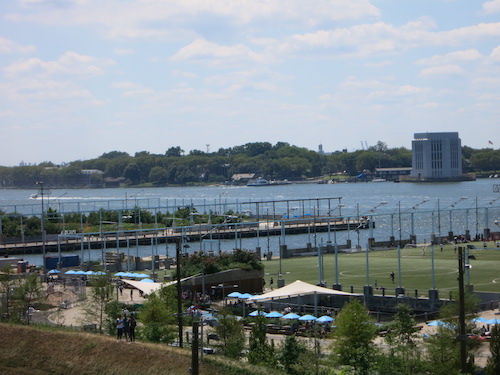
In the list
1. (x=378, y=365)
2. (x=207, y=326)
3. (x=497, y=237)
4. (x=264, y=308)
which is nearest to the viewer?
(x=378, y=365)

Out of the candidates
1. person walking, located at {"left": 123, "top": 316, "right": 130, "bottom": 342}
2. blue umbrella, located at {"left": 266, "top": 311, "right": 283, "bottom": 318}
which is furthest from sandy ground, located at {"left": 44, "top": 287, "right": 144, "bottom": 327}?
blue umbrella, located at {"left": 266, "top": 311, "right": 283, "bottom": 318}

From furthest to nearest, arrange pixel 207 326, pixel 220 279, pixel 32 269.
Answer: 1. pixel 32 269
2. pixel 220 279
3. pixel 207 326

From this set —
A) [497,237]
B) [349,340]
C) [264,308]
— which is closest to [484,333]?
[349,340]

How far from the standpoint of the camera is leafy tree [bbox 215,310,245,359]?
29.9 metres

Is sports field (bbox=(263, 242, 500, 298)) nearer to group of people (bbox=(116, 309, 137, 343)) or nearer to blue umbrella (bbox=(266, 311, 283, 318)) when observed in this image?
blue umbrella (bbox=(266, 311, 283, 318))

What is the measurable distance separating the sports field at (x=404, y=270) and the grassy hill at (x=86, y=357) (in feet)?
62.8

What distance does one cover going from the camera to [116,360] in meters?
30.0

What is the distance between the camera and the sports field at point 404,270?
4828 centimetres

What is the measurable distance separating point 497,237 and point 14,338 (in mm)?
59361

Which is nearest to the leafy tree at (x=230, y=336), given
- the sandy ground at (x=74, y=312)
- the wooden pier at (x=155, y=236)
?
the sandy ground at (x=74, y=312)

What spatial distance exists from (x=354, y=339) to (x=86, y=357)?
10025 millimetres

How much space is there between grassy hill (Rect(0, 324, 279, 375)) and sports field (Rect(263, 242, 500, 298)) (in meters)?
19.2

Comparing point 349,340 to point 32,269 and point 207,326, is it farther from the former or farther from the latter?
point 32,269

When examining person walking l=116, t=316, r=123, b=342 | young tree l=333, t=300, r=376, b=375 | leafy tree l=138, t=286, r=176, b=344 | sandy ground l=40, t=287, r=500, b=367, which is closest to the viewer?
young tree l=333, t=300, r=376, b=375
